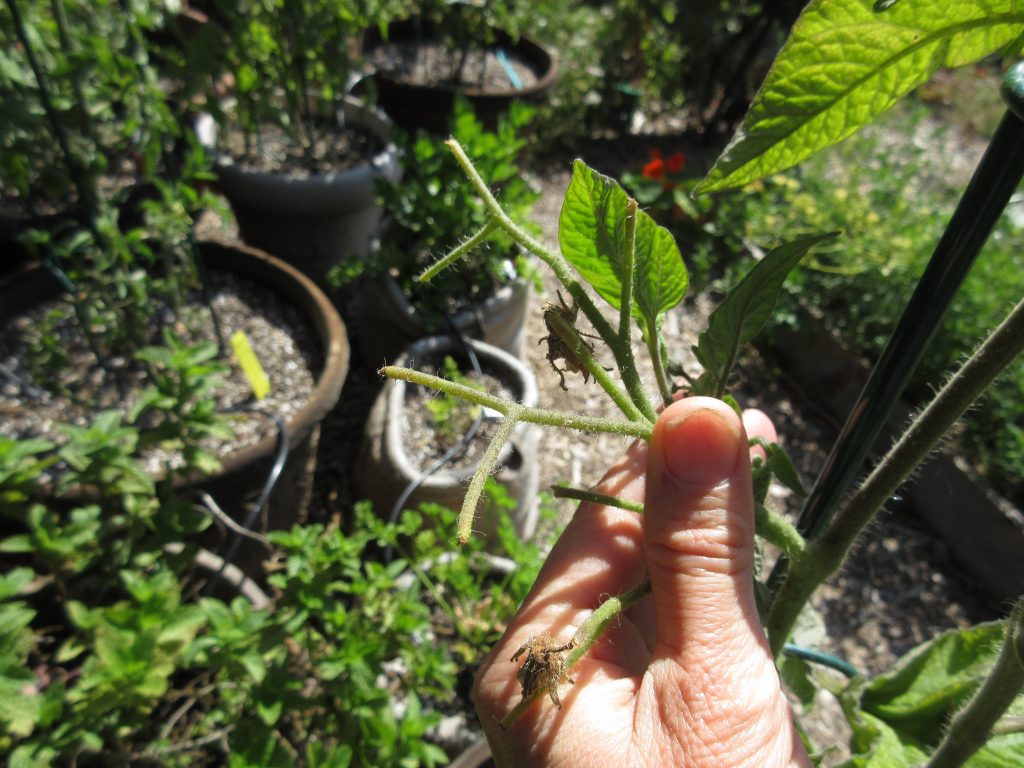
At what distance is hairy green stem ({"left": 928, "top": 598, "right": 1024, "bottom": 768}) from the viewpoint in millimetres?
718

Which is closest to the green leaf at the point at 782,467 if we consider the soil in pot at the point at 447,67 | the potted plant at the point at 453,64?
the potted plant at the point at 453,64

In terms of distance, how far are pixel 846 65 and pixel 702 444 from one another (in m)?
0.38

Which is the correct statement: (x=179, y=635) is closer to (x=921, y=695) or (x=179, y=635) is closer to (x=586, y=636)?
(x=586, y=636)

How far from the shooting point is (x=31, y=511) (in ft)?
4.69

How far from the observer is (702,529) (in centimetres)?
79

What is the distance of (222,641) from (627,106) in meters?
4.42

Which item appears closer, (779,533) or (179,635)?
(779,533)

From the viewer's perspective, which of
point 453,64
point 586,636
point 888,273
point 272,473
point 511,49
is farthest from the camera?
point 511,49

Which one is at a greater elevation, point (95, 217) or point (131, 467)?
point (95, 217)

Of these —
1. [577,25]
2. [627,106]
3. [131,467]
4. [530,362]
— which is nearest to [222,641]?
[131,467]

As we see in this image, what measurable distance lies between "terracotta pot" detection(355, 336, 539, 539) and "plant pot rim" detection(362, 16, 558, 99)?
1.88 m

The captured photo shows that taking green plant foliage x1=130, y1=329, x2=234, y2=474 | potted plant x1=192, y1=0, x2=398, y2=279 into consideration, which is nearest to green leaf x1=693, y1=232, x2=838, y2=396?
green plant foliage x1=130, y1=329, x2=234, y2=474

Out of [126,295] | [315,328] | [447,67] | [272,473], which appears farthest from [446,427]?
[447,67]

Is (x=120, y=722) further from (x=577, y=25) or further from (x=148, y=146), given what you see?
(x=577, y=25)
